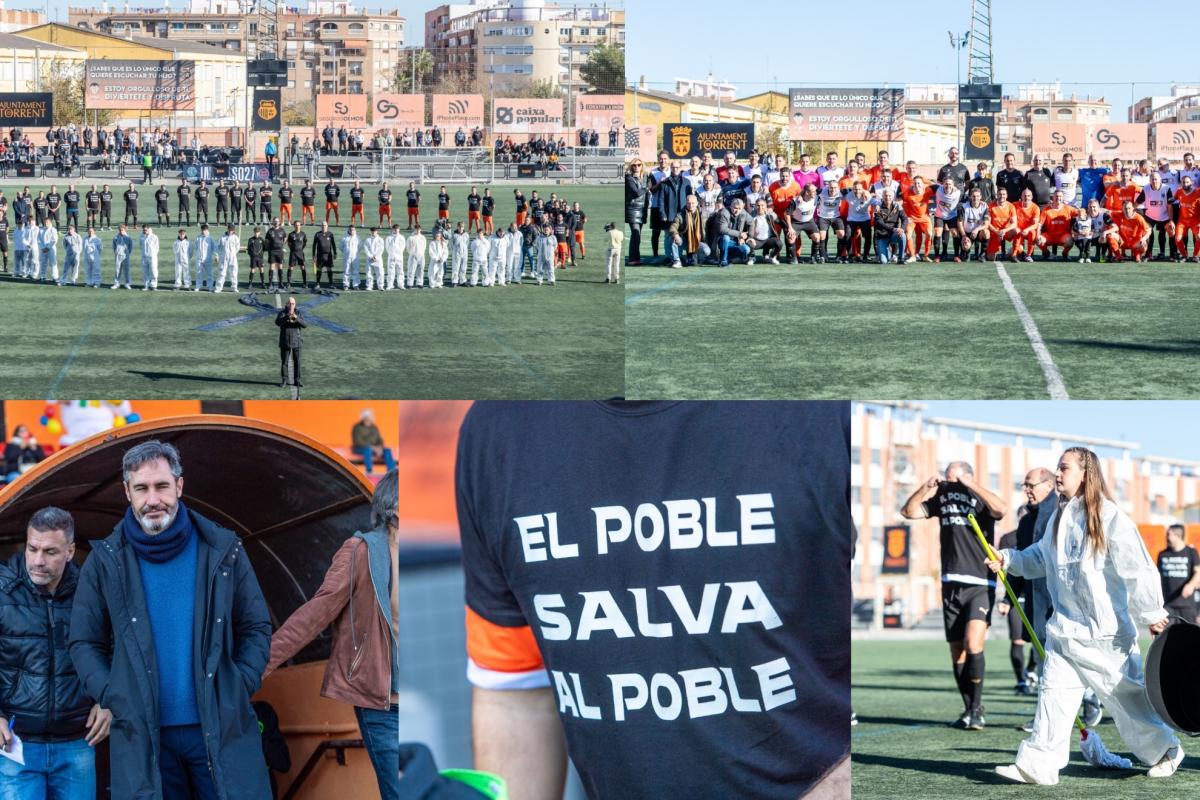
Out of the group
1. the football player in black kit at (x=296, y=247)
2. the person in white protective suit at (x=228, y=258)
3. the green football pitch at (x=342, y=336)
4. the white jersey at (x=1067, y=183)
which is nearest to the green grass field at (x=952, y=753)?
the white jersey at (x=1067, y=183)

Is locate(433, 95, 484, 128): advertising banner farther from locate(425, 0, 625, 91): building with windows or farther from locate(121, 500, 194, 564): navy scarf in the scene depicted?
locate(121, 500, 194, 564): navy scarf

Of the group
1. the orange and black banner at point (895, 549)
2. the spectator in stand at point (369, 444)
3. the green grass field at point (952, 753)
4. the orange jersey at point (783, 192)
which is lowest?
the green grass field at point (952, 753)

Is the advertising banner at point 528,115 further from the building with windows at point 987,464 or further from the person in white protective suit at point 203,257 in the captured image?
the building with windows at point 987,464

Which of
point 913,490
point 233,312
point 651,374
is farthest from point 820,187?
point 913,490

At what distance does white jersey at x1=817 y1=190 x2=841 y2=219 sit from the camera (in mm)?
21359

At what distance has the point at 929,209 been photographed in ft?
70.6

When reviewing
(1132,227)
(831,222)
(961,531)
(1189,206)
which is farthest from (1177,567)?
(1189,206)

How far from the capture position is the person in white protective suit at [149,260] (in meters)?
26.8

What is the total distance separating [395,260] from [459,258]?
3.15ft

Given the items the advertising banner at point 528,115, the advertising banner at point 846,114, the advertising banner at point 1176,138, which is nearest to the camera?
the advertising banner at point 846,114

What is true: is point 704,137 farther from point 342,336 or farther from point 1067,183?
point 1067,183

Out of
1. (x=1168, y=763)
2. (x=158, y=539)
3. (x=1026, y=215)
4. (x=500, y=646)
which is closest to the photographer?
(x=158, y=539)

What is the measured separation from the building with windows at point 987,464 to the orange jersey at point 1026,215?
1399 cm

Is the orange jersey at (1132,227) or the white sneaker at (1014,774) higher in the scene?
the orange jersey at (1132,227)
